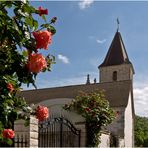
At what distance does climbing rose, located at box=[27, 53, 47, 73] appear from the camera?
12.6 feet

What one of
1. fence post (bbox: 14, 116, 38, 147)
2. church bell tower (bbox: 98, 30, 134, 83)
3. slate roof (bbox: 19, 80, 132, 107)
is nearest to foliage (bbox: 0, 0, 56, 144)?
fence post (bbox: 14, 116, 38, 147)

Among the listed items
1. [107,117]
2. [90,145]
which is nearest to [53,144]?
[90,145]

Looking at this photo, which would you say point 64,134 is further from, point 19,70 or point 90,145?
point 19,70

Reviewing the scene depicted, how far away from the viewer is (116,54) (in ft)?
151

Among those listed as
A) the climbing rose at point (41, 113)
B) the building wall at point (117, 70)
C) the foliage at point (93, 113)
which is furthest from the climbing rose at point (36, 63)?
the building wall at point (117, 70)

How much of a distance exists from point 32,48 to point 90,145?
8609 millimetres

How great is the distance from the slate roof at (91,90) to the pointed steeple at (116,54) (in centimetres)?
1188

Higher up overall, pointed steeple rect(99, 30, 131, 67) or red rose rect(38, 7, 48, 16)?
pointed steeple rect(99, 30, 131, 67)

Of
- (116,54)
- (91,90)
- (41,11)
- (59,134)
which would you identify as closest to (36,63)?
(41,11)

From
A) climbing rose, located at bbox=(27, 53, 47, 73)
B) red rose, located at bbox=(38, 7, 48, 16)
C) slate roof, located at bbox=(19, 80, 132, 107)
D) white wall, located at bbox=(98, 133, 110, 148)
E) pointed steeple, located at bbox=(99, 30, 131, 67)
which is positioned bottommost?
white wall, located at bbox=(98, 133, 110, 148)

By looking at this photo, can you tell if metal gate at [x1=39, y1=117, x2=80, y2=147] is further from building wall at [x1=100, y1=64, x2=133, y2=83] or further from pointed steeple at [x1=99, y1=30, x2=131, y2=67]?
pointed steeple at [x1=99, y1=30, x2=131, y2=67]

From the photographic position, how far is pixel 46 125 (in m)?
10.8

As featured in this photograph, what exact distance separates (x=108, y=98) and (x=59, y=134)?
19.9 meters

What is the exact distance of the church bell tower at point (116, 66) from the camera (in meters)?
44.9
